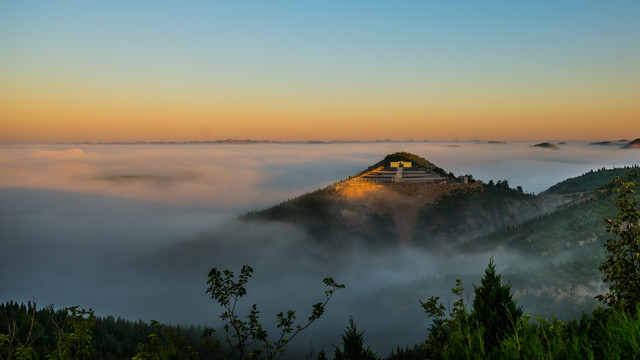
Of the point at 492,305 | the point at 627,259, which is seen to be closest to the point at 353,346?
the point at 492,305

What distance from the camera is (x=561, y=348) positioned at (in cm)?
861

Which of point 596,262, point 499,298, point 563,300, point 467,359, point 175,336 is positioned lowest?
point 563,300

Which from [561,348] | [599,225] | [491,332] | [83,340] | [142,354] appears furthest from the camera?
[599,225]

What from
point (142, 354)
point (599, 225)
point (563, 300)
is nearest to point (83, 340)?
point (142, 354)

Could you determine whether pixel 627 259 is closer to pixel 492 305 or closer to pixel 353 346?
pixel 492 305

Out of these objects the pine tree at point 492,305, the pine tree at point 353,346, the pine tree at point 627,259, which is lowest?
the pine tree at point 353,346

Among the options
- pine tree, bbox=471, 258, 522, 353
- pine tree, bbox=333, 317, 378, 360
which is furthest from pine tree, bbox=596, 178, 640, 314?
pine tree, bbox=333, 317, 378, 360

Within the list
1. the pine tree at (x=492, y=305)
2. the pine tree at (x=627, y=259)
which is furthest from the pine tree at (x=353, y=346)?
the pine tree at (x=627, y=259)

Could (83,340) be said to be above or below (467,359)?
below

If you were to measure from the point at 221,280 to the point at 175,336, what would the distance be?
3400 millimetres

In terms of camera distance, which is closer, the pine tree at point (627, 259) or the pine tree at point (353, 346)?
the pine tree at point (353, 346)

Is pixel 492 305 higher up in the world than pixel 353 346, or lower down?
higher up

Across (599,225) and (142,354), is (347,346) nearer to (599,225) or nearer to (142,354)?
(142,354)

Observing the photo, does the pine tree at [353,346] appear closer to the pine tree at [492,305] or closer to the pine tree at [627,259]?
the pine tree at [492,305]
